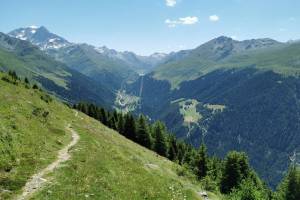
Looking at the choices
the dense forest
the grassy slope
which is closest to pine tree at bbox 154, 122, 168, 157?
the dense forest

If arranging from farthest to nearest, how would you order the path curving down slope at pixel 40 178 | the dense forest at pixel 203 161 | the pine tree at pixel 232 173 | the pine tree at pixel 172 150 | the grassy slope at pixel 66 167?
the pine tree at pixel 172 150 < the pine tree at pixel 232 173 < the dense forest at pixel 203 161 < the grassy slope at pixel 66 167 < the path curving down slope at pixel 40 178

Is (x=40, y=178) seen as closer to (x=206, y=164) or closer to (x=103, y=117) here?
(x=206, y=164)

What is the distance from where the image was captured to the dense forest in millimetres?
76850

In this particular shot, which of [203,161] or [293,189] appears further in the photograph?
[203,161]

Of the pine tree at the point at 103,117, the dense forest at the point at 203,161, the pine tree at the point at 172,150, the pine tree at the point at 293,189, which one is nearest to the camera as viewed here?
the dense forest at the point at 203,161

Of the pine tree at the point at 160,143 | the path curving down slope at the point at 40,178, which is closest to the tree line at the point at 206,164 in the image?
the pine tree at the point at 160,143

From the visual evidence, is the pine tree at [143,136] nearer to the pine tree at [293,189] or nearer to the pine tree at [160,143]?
the pine tree at [160,143]

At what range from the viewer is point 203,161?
8756cm

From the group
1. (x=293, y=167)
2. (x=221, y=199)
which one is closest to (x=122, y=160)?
(x=221, y=199)

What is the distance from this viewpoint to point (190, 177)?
5791 cm

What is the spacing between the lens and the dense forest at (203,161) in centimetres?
7685

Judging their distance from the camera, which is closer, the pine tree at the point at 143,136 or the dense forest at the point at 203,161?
the dense forest at the point at 203,161

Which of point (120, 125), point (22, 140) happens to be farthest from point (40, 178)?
point (120, 125)

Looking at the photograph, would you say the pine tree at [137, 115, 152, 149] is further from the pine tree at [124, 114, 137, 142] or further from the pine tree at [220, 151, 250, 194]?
the pine tree at [220, 151, 250, 194]
